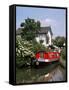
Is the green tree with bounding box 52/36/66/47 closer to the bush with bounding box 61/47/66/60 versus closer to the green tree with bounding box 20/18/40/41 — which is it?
the bush with bounding box 61/47/66/60

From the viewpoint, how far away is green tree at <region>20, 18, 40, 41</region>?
1617mm

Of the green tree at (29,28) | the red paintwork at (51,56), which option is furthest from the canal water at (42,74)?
the green tree at (29,28)

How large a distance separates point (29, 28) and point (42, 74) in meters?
0.29

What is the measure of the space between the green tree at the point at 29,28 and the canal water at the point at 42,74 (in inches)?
7.5

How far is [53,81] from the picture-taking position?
169cm

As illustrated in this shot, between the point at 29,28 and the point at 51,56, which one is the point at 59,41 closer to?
the point at 51,56

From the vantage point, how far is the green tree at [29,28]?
162cm

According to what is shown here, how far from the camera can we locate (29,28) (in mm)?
1631

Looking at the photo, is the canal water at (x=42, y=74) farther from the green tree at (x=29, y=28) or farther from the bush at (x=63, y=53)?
the green tree at (x=29, y=28)

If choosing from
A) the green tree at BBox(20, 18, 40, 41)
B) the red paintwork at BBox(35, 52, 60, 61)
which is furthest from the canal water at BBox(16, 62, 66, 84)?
the green tree at BBox(20, 18, 40, 41)

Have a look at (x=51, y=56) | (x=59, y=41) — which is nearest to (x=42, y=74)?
(x=51, y=56)

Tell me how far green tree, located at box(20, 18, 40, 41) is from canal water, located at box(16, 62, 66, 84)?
0.19 m

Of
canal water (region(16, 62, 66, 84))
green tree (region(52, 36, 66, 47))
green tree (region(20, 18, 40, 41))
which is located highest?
green tree (region(20, 18, 40, 41))
